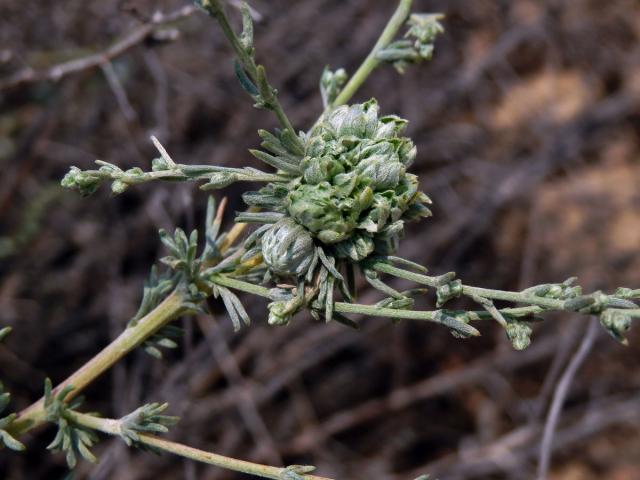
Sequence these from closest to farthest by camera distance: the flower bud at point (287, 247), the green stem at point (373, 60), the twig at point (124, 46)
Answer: the flower bud at point (287, 247) < the green stem at point (373, 60) < the twig at point (124, 46)

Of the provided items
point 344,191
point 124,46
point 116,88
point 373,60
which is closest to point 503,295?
point 344,191

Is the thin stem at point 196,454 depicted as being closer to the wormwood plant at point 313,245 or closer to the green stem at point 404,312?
the wormwood plant at point 313,245

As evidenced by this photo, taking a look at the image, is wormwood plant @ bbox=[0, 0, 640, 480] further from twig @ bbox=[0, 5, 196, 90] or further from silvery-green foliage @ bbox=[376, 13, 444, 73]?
twig @ bbox=[0, 5, 196, 90]

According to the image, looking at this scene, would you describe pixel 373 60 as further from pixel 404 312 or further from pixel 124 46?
pixel 124 46

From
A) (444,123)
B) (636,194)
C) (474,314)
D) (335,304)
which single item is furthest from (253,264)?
(636,194)

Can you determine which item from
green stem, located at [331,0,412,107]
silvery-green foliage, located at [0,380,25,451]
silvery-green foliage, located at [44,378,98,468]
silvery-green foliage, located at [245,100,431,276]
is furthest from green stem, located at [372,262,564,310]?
silvery-green foliage, located at [0,380,25,451]

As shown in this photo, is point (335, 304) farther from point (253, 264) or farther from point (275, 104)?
point (275, 104)

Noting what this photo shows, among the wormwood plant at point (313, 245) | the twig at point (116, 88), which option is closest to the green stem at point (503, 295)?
the wormwood plant at point (313, 245)

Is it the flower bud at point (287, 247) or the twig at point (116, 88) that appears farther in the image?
the twig at point (116, 88)
